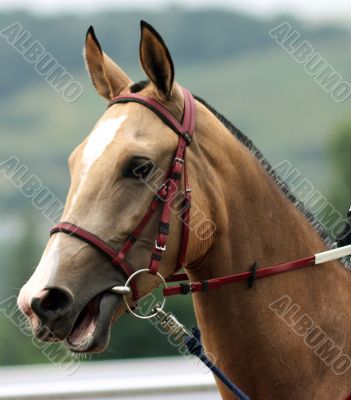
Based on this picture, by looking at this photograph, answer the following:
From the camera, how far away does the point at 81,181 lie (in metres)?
4.02

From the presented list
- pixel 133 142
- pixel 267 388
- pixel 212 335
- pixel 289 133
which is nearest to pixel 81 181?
pixel 133 142

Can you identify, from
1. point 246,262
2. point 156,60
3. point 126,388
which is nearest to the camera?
point 156,60

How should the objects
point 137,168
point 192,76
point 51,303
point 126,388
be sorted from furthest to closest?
point 192,76
point 126,388
point 137,168
point 51,303

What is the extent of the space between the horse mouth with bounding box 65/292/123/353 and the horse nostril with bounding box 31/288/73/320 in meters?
0.14

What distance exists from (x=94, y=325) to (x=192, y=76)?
12388cm

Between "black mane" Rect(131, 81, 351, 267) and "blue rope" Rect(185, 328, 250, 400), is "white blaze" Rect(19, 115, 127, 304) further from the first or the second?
"blue rope" Rect(185, 328, 250, 400)

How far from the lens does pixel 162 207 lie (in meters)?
4.11

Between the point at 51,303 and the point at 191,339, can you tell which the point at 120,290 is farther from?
the point at 191,339

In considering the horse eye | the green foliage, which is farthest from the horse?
the green foliage

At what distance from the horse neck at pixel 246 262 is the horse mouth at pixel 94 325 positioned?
0.54m

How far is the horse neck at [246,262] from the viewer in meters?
4.30

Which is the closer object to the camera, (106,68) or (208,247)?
(208,247)

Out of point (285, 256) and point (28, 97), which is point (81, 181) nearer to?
point (285, 256)

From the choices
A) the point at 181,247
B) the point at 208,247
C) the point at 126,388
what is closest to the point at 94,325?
the point at 181,247
